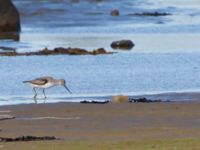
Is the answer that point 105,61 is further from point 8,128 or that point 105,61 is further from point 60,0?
point 60,0

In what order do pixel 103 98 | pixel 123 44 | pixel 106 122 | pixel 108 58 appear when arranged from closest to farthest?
pixel 106 122
pixel 103 98
pixel 108 58
pixel 123 44

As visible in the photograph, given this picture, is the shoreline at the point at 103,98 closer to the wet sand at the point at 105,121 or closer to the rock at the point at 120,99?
the rock at the point at 120,99

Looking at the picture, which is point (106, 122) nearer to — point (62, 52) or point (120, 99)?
point (120, 99)

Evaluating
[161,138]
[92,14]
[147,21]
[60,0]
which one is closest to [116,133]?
[161,138]

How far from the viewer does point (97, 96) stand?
19156 mm

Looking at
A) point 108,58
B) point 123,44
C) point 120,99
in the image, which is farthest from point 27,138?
point 123,44

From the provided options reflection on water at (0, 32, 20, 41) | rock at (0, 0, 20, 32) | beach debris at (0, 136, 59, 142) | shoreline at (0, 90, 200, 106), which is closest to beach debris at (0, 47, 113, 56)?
reflection on water at (0, 32, 20, 41)

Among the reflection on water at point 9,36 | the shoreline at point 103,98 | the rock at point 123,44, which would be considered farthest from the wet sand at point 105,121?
the reflection on water at point 9,36

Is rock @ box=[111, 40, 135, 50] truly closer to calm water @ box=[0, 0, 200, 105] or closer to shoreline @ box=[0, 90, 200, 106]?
calm water @ box=[0, 0, 200, 105]

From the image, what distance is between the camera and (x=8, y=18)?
39.5m

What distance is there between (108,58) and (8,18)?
43.3ft

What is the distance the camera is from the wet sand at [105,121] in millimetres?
13719

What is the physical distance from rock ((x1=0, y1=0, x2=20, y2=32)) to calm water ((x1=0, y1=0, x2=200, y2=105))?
516 millimetres

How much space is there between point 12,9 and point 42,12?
1087 centimetres
